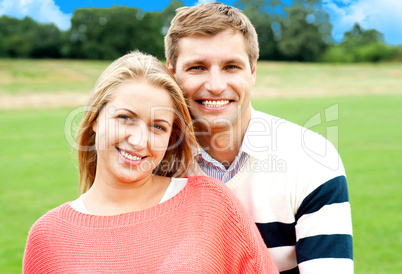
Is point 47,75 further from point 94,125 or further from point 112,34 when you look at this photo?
point 94,125

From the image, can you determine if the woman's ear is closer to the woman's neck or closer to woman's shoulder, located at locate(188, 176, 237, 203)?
the woman's neck

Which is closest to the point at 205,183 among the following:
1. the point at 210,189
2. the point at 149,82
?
the point at 210,189

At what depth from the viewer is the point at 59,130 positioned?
A: 16438 millimetres

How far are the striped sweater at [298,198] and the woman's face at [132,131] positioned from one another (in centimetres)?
61

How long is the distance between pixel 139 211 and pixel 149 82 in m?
0.60

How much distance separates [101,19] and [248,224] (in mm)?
46480

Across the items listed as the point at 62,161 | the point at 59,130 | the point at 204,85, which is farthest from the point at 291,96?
the point at 204,85

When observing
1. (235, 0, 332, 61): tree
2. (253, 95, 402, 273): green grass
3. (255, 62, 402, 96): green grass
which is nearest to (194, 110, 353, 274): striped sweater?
(253, 95, 402, 273): green grass

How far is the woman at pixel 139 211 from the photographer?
6.64 feet

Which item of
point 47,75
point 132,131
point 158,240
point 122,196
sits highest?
point 47,75

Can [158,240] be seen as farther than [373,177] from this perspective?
No

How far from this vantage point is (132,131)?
2.20m

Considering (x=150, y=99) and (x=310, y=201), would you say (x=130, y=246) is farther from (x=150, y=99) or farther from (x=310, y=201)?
(x=310, y=201)

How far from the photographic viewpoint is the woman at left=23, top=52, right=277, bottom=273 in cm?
203
